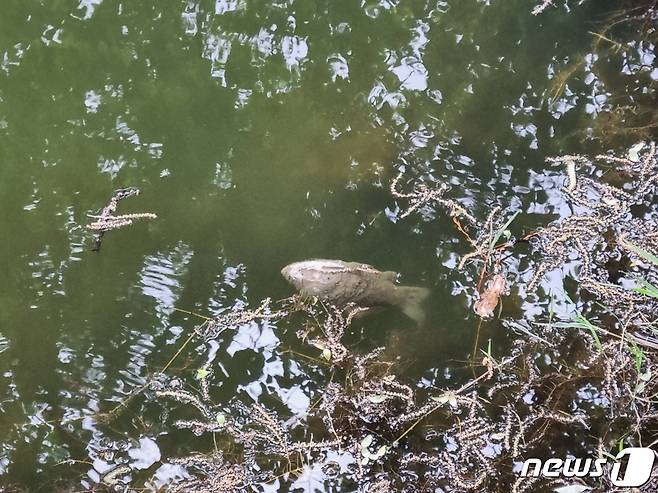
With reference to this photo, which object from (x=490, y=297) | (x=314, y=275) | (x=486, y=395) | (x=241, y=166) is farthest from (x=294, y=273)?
(x=486, y=395)

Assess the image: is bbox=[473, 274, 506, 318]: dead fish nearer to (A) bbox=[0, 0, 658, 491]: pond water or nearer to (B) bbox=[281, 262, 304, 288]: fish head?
(A) bbox=[0, 0, 658, 491]: pond water

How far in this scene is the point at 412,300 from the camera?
3.02 metres

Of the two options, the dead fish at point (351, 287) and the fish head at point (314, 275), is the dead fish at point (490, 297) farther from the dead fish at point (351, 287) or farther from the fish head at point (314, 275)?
the fish head at point (314, 275)

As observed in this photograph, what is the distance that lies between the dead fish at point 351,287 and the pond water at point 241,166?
76mm

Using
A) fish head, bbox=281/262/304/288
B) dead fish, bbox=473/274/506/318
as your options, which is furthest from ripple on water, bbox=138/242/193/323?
dead fish, bbox=473/274/506/318

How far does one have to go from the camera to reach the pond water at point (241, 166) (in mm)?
2975

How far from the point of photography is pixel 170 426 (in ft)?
9.55

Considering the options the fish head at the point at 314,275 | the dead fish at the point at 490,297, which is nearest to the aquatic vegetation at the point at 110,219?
the fish head at the point at 314,275

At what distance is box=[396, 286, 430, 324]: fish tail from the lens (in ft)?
9.83

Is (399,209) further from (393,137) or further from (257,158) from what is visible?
(257,158)

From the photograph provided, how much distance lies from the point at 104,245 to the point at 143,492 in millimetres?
1364

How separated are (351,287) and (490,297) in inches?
29.5

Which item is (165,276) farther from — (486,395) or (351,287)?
(486,395)

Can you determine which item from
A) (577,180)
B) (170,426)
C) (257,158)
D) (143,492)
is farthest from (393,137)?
(143,492)
